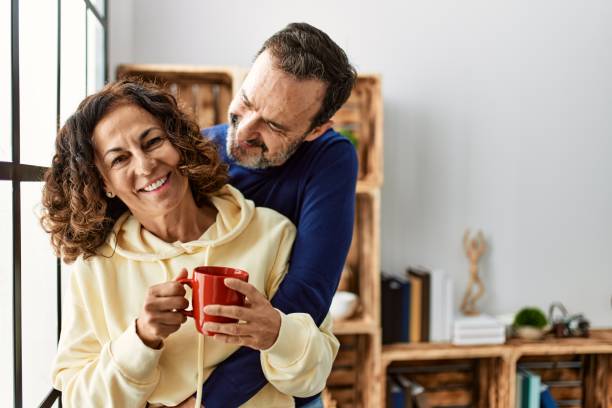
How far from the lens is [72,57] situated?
1771mm

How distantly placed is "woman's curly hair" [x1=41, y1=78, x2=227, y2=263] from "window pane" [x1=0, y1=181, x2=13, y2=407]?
0.12 meters

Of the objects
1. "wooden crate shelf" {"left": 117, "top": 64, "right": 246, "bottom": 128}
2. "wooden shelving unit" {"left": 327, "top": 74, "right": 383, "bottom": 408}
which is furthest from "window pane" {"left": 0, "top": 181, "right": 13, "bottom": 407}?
"wooden shelving unit" {"left": 327, "top": 74, "right": 383, "bottom": 408}

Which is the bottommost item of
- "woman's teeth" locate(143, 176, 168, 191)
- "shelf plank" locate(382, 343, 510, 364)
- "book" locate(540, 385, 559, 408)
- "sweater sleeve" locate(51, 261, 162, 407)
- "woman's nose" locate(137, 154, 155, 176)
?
"book" locate(540, 385, 559, 408)

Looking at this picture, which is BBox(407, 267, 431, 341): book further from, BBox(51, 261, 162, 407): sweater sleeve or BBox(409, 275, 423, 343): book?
BBox(51, 261, 162, 407): sweater sleeve

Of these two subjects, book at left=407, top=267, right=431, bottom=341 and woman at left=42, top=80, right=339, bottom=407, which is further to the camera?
book at left=407, top=267, right=431, bottom=341

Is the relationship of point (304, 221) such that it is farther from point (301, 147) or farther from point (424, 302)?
point (424, 302)

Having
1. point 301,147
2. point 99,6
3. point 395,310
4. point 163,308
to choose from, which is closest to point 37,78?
point 301,147

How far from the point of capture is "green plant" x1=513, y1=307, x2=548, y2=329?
9.52ft

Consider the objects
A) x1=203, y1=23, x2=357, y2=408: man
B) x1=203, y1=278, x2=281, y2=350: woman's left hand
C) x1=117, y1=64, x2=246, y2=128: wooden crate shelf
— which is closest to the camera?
x1=203, y1=278, x2=281, y2=350: woman's left hand

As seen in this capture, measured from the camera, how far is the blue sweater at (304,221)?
1.06 m

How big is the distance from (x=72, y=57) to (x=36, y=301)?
0.82 meters

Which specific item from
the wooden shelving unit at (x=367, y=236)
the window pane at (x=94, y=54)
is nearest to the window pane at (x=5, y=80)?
the window pane at (x=94, y=54)

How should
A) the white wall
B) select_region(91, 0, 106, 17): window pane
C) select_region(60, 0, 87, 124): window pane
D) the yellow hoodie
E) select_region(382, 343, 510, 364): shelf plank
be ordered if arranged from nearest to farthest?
the yellow hoodie, select_region(60, 0, 87, 124): window pane, select_region(91, 0, 106, 17): window pane, select_region(382, 343, 510, 364): shelf plank, the white wall

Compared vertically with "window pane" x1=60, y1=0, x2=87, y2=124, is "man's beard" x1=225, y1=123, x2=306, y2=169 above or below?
below
